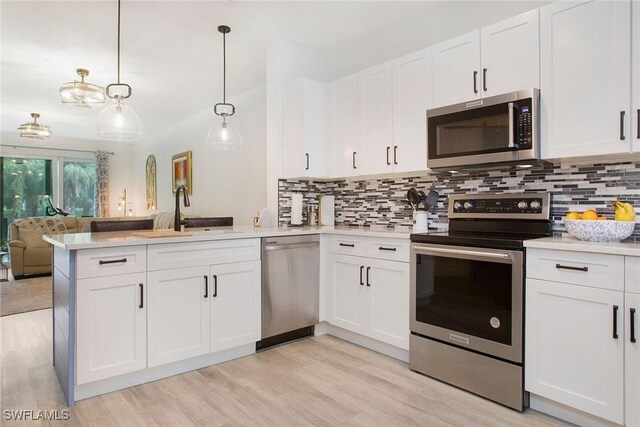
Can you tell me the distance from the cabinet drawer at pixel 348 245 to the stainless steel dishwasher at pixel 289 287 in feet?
0.46

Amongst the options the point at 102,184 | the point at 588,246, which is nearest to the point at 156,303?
the point at 588,246

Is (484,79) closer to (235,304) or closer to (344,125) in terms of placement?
(344,125)

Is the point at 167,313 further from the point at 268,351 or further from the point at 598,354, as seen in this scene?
the point at 598,354

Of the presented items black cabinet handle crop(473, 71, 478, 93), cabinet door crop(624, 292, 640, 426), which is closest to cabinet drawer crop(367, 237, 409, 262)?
black cabinet handle crop(473, 71, 478, 93)

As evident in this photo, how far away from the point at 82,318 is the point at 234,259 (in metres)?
0.93

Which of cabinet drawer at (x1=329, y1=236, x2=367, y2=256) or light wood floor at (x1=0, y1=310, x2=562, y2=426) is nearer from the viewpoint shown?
light wood floor at (x1=0, y1=310, x2=562, y2=426)

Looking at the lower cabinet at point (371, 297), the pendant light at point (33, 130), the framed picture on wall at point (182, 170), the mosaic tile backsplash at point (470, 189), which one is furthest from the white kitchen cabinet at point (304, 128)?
the pendant light at point (33, 130)

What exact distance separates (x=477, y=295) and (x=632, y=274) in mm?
716

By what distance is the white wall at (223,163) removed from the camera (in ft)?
15.7

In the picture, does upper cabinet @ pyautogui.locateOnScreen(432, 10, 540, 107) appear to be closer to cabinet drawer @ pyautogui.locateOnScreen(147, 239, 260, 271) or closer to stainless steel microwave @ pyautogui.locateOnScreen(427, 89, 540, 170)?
stainless steel microwave @ pyautogui.locateOnScreen(427, 89, 540, 170)

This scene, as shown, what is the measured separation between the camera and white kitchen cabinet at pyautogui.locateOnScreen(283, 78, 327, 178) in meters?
3.31

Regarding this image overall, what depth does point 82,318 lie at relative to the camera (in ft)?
6.49

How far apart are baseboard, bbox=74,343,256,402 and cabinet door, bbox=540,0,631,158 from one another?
237cm

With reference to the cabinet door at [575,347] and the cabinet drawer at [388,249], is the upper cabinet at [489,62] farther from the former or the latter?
the cabinet door at [575,347]
